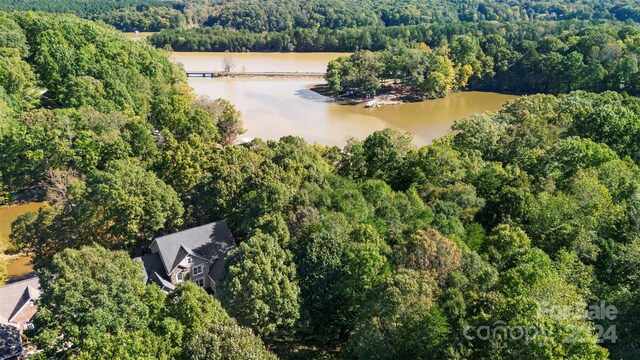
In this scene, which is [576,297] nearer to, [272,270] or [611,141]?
[272,270]

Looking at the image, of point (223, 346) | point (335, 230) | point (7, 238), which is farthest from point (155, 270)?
point (7, 238)

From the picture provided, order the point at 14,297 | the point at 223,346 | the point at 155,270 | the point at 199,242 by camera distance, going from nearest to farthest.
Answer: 1. the point at 223,346
2. the point at 14,297
3. the point at 155,270
4. the point at 199,242

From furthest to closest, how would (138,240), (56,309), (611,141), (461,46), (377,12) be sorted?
1. (377,12)
2. (461,46)
3. (611,141)
4. (138,240)
5. (56,309)

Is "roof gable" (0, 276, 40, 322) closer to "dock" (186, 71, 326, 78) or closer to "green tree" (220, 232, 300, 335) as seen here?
"green tree" (220, 232, 300, 335)

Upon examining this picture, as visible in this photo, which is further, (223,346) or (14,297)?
(14,297)

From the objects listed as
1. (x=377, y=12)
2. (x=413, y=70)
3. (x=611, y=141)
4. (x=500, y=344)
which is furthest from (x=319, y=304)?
(x=377, y=12)

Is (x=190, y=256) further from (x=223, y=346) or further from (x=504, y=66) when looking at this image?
(x=504, y=66)

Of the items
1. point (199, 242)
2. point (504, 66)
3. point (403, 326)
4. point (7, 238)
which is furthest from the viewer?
point (504, 66)
